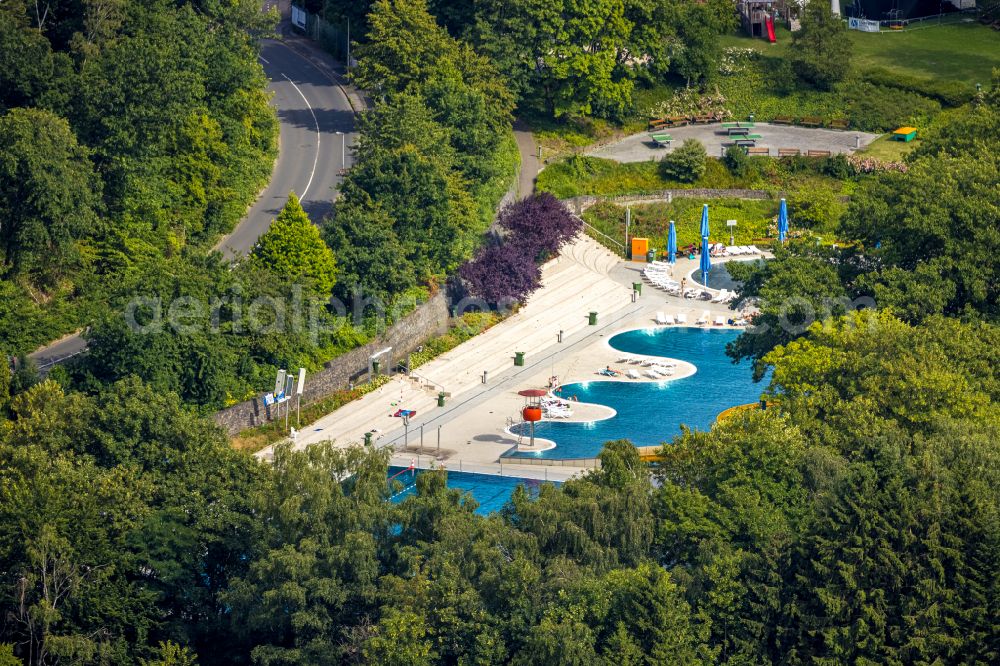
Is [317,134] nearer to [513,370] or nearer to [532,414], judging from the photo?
[513,370]

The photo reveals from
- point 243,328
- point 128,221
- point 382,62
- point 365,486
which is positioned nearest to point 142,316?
point 243,328

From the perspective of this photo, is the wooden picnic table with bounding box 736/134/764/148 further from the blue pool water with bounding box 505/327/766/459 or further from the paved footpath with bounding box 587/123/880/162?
the blue pool water with bounding box 505/327/766/459

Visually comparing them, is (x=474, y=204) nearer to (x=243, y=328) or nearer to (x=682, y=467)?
(x=243, y=328)

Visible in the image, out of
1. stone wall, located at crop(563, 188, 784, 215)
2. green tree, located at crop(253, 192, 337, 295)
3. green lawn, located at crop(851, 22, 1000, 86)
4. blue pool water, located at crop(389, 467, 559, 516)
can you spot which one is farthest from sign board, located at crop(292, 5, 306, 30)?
blue pool water, located at crop(389, 467, 559, 516)

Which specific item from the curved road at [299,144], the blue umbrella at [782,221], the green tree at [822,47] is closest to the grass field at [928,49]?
the green tree at [822,47]

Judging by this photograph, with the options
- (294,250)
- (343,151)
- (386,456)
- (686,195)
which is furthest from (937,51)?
(386,456)

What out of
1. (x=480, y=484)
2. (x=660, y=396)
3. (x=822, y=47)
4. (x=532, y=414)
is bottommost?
(x=480, y=484)

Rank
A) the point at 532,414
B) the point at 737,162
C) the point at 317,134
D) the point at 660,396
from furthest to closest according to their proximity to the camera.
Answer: the point at 737,162
the point at 317,134
the point at 660,396
the point at 532,414
